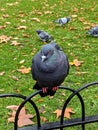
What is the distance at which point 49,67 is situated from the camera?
5.83ft

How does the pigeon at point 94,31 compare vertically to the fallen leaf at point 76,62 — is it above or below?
above

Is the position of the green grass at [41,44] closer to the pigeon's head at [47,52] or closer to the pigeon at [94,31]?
the pigeon at [94,31]

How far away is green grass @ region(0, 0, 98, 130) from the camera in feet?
12.5

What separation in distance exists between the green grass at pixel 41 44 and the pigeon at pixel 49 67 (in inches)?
61.1

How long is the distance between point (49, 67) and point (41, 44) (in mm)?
3856

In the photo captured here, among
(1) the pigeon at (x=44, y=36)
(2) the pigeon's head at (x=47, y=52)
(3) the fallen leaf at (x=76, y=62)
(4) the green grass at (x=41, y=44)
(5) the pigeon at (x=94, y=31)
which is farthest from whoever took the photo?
(5) the pigeon at (x=94, y=31)

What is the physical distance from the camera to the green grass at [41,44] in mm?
3801

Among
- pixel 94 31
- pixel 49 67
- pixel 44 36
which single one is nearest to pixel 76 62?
pixel 44 36

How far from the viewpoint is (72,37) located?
19.5ft

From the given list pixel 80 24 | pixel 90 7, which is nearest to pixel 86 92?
pixel 80 24

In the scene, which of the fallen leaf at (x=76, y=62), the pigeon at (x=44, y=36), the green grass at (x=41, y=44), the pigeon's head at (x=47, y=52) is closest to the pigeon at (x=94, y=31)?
the green grass at (x=41, y=44)

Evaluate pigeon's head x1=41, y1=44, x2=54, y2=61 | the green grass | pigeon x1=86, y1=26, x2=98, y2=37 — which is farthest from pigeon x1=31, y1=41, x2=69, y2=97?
pigeon x1=86, y1=26, x2=98, y2=37

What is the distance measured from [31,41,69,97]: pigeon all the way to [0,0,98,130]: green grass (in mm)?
1551

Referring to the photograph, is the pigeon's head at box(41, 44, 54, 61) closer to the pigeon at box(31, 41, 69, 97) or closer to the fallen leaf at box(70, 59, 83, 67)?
the pigeon at box(31, 41, 69, 97)
